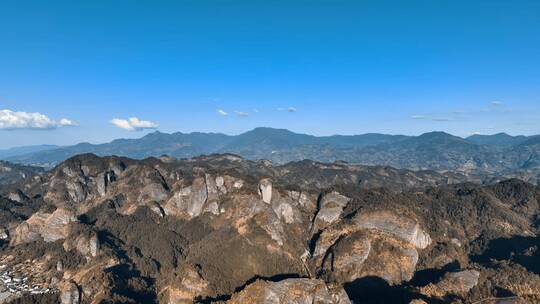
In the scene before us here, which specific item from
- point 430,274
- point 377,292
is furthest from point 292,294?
point 430,274

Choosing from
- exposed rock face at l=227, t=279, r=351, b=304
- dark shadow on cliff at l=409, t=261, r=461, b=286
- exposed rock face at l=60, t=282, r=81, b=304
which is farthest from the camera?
dark shadow on cliff at l=409, t=261, r=461, b=286

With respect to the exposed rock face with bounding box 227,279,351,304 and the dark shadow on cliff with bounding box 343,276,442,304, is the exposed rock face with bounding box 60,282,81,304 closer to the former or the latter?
the exposed rock face with bounding box 227,279,351,304

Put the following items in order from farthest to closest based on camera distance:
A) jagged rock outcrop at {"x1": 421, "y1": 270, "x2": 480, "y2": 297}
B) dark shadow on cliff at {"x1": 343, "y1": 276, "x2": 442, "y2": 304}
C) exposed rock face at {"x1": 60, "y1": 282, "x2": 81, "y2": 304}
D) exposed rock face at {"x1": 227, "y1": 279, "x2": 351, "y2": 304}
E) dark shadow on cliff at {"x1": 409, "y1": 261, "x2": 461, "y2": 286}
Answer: dark shadow on cliff at {"x1": 409, "y1": 261, "x2": 461, "y2": 286}
exposed rock face at {"x1": 60, "y1": 282, "x2": 81, "y2": 304}
dark shadow on cliff at {"x1": 343, "y1": 276, "x2": 442, "y2": 304}
jagged rock outcrop at {"x1": 421, "y1": 270, "x2": 480, "y2": 297}
exposed rock face at {"x1": 227, "y1": 279, "x2": 351, "y2": 304}

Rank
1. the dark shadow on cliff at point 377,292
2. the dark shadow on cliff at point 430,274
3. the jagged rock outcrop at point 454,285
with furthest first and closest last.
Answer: the dark shadow on cliff at point 430,274, the dark shadow on cliff at point 377,292, the jagged rock outcrop at point 454,285

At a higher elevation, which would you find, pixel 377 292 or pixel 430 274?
pixel 430 274

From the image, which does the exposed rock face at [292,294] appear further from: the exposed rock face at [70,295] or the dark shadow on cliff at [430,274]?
the exposed rock face at [70,295]

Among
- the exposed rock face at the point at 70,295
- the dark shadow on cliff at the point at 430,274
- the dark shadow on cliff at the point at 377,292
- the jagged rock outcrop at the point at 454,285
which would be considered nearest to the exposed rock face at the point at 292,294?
the dark shadow on cliff at the point at 377,292

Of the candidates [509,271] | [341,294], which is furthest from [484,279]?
[341,294]

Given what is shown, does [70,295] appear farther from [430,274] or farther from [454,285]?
[430,274]

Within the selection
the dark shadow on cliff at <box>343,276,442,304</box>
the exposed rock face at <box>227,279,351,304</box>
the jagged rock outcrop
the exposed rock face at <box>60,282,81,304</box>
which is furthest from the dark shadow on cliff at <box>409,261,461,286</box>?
the exposed rock face at <box>60,282,81,304</box>
